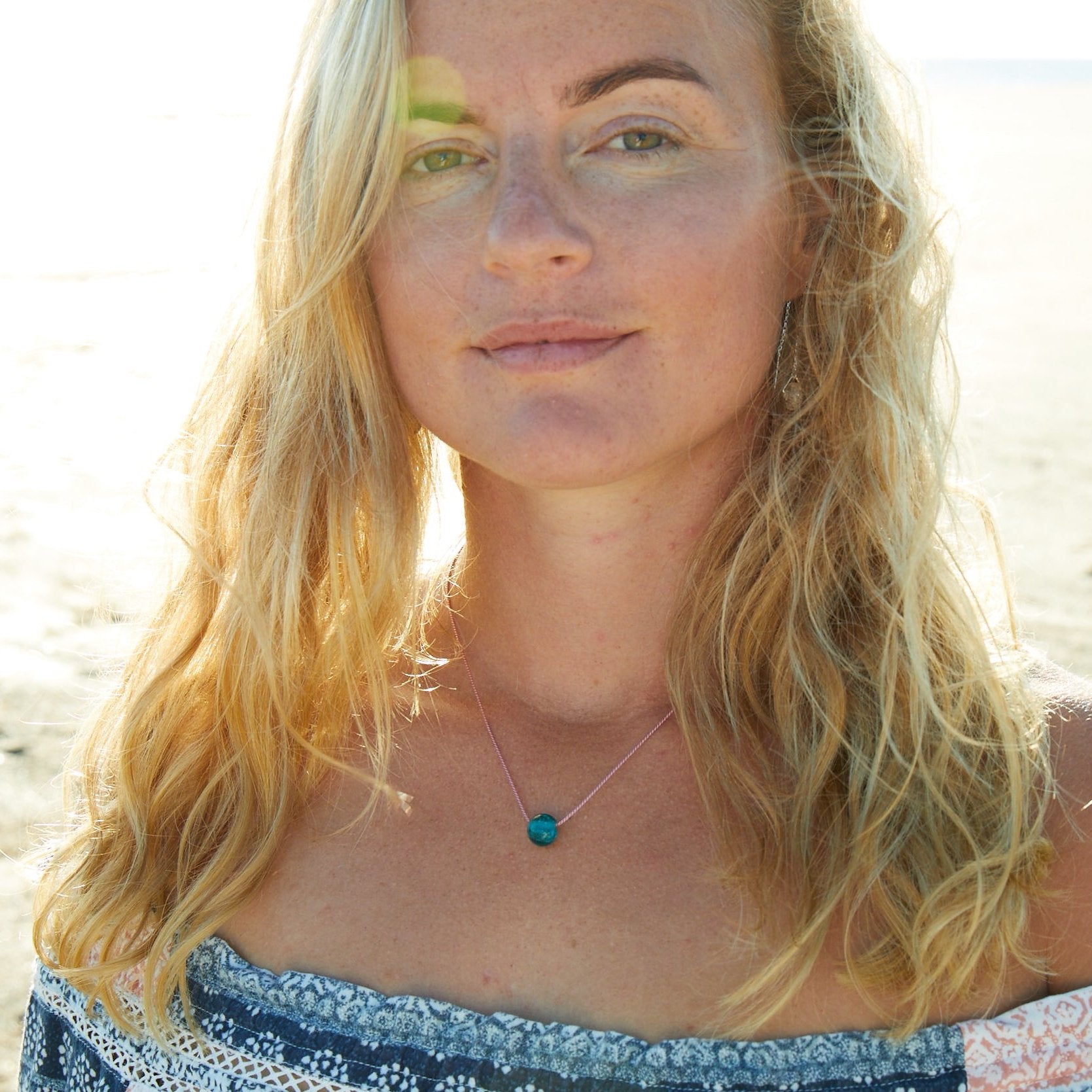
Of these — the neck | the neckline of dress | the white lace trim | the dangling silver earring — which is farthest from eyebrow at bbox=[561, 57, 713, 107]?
the white lace trim

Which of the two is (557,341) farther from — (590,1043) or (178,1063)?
(178,1063)

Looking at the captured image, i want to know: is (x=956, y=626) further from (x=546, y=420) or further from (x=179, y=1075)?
(x=179, y=1075)

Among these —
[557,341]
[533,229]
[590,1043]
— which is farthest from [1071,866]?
[533,229]

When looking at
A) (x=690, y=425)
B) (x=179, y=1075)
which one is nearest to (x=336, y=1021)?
(x=179, y=1075)

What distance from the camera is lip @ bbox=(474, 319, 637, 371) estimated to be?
164cm

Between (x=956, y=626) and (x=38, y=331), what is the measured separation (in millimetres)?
9032

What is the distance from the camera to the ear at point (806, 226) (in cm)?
182

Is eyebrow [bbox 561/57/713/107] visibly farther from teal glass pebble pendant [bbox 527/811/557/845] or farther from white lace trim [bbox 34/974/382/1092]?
white lace trim [bbox 34/974/382/1092]

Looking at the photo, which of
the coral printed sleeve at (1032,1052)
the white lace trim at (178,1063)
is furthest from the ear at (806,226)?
the white lace trim at (178,1063)

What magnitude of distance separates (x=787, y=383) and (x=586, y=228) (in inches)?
17.8

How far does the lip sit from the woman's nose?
0.21ft

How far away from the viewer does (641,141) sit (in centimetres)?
169

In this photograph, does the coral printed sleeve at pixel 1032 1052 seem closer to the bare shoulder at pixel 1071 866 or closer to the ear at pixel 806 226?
the bare shoulder at pixel 1071 866

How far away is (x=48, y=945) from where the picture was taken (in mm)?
1832
